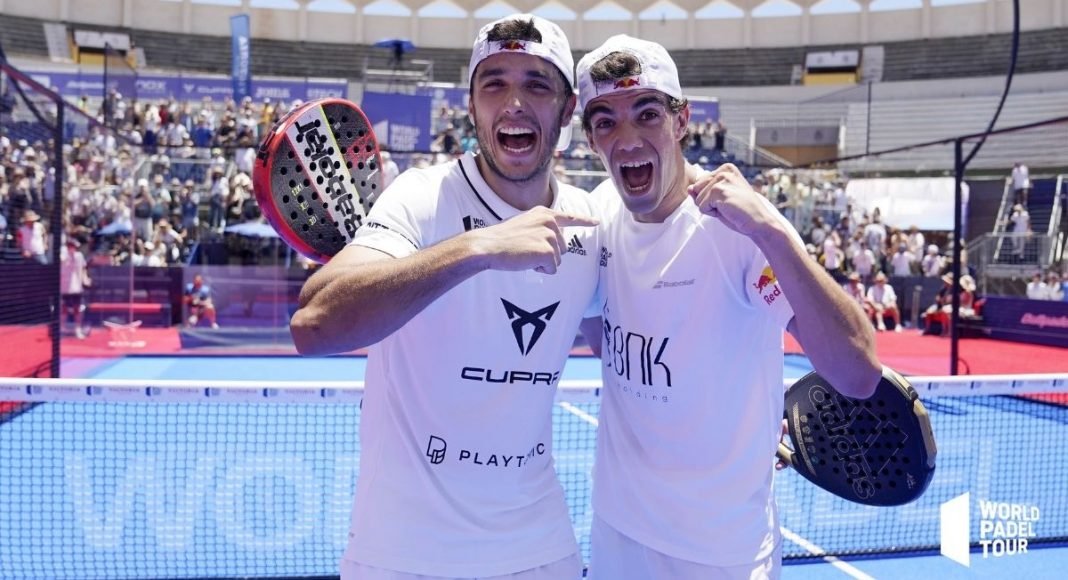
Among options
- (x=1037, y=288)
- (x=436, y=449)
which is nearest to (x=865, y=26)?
(x=1037, y=288)

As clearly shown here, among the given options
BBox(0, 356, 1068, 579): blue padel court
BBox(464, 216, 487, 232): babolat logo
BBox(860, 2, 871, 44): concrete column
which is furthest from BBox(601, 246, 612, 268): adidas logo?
BBox(860, 2, 871, 44): concrete column

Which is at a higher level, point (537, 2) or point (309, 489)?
point (537, 2)

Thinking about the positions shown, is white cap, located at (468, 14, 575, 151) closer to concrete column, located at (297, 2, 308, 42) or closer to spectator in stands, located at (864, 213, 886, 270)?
spectator in stands, located at (864, 213, 886, 270)

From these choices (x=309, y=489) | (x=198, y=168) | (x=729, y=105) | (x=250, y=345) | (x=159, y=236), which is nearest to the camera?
(x=309, y=489)

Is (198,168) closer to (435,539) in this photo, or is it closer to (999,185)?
(435,539)

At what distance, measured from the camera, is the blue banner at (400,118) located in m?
21.2

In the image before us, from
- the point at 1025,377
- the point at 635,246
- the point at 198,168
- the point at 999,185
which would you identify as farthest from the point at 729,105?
the point at 635,246

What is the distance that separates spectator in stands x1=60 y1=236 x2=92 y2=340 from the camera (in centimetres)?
1484

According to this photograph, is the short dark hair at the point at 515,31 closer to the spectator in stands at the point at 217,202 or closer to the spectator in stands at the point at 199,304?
the spectator in stands at the point at 199,304

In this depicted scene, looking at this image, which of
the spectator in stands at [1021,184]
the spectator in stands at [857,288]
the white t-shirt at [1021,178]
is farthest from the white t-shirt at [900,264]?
the white t-shirt at [1021,178]

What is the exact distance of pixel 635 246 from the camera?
279 centimetres

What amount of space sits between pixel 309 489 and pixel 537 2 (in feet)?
146

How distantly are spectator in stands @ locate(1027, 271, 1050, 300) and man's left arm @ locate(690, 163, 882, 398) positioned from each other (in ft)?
53.5

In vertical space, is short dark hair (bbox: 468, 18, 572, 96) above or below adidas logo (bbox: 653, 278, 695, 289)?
above
